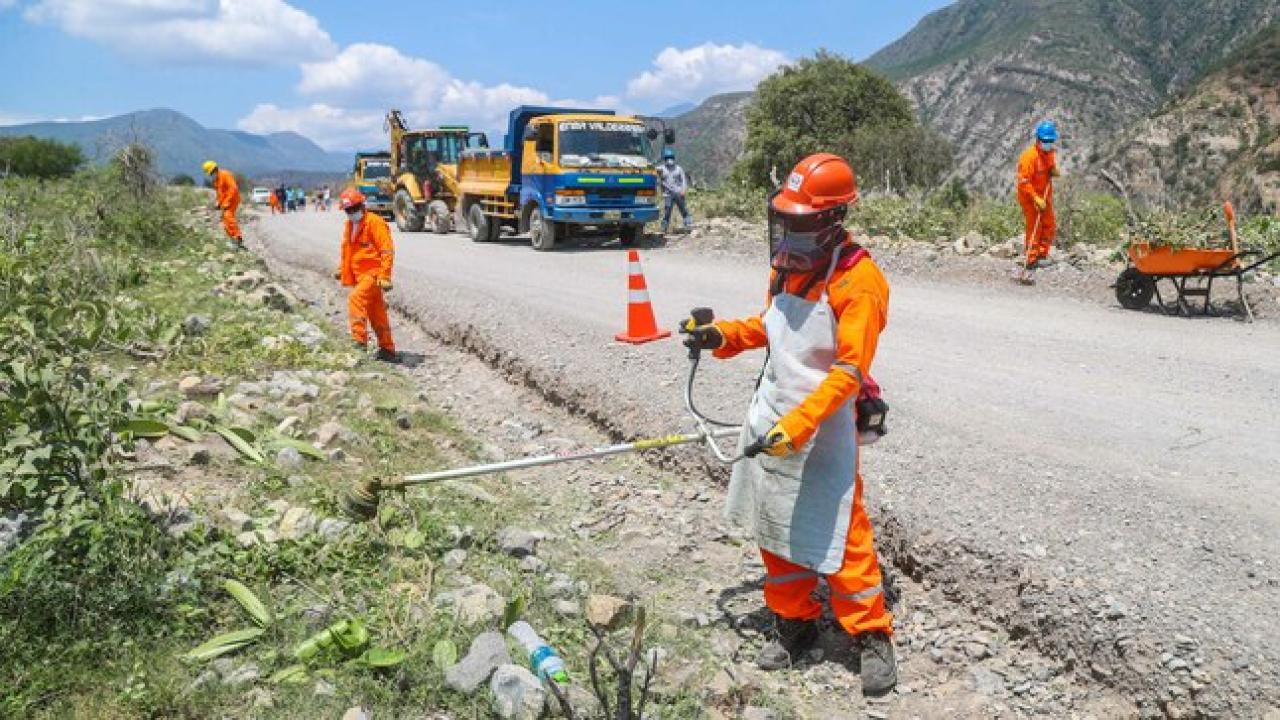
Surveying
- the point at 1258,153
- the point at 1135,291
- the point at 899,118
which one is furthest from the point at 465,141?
the point at 1258,153

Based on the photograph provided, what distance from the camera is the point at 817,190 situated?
3090mm

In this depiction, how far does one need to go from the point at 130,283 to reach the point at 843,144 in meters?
34.9

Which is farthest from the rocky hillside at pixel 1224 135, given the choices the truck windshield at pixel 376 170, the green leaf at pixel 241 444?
the green leaf at pixel 241 444

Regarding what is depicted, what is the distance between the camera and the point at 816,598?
4.02 m

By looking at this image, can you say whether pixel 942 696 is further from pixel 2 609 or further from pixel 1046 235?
pixel 1046 235

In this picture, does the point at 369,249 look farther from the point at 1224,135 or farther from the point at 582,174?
the point at 1224,135

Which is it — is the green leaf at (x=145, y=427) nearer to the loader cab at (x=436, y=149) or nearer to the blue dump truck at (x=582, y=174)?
the blue dump truck at (x=582, y=174)

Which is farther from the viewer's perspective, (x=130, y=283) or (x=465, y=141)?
(x=465, y=141)

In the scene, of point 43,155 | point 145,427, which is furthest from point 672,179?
point 43,155

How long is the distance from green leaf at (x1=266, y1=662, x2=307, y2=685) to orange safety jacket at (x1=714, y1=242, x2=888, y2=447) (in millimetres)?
1744

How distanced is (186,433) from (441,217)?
17886mm

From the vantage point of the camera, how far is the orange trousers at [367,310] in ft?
27.6

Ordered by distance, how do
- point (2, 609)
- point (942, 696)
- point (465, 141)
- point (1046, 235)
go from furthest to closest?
point (465, 141) → point (1046, 235) → point (942, 696) → point (2, 609)

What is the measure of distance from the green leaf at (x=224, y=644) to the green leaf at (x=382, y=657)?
415mm
